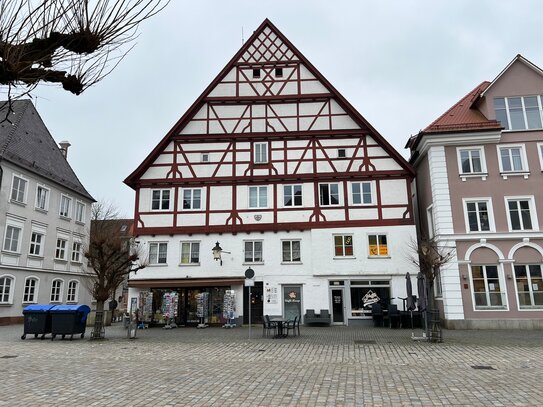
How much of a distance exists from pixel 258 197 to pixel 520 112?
49.6 ft

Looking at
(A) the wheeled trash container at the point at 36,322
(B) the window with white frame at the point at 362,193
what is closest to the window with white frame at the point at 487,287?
(B) the window with white frame at the point at 362,193

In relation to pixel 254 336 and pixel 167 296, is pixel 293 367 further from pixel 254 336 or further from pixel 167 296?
pixel 167 296

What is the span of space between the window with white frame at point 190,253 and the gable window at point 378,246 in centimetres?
1008

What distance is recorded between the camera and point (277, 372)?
1012cm

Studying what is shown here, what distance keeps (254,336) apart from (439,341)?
752 centimetres

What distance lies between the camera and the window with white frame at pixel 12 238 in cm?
2825

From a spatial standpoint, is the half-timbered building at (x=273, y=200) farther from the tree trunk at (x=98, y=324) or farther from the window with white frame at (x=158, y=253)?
the tree trunk at (x=98, y=324)

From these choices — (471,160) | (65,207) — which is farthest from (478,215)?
(65,207)

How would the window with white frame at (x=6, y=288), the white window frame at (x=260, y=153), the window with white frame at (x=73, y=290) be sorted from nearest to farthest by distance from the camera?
the white window frame at (x=260, y=153) < the window with white frame at (x=6, y=288) < the window with white frame at (x=73, y=290)

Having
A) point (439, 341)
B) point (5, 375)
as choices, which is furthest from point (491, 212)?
point (5, 375)

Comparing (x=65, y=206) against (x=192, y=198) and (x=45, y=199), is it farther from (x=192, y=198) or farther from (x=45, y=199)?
(x=192, y=198)

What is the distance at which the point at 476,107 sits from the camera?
24281 millimetres

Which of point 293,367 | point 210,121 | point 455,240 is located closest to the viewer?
point 293,367

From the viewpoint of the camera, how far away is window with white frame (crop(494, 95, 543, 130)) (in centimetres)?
2262
